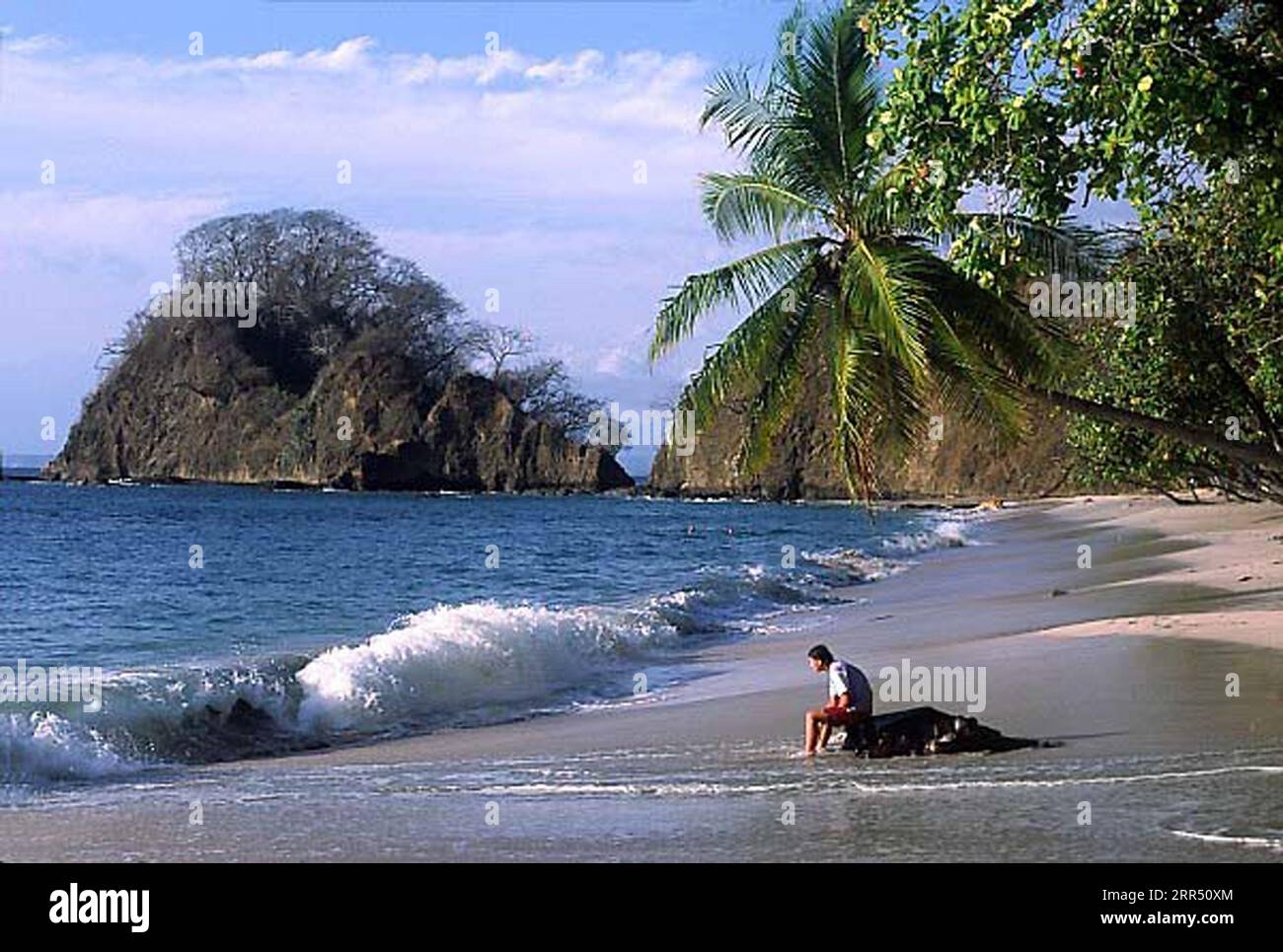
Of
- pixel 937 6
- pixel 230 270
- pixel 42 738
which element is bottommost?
pixel 42 738

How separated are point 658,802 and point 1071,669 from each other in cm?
812

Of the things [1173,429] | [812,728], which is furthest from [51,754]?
[1173,429]

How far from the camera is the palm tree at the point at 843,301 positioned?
1493 centimetres

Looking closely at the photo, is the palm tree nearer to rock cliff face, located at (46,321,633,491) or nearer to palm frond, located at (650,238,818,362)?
palm frond, located at (650,238,818,362)

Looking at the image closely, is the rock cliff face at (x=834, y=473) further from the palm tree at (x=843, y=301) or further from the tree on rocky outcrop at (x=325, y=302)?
the palm tree at (x=843, y=301)

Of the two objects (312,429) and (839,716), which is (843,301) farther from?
(312,429)

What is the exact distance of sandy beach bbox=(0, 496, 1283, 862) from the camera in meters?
9.70

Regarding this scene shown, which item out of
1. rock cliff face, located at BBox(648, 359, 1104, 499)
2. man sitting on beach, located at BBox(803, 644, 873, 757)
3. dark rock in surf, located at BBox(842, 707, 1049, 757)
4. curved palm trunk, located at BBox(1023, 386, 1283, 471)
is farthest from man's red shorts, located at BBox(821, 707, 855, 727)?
rock cliff face, located at BBox(648, 359, 1104, 499)

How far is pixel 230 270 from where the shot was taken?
12100 centimetres

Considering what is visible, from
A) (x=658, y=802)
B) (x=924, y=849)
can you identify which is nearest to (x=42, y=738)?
(x=658, y=802)

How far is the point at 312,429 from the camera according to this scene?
122 meters

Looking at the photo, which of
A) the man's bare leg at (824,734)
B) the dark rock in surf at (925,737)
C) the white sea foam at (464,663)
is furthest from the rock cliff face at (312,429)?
the dark rock in surf at (925,737)

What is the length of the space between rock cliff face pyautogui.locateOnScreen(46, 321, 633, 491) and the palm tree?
105 metres
